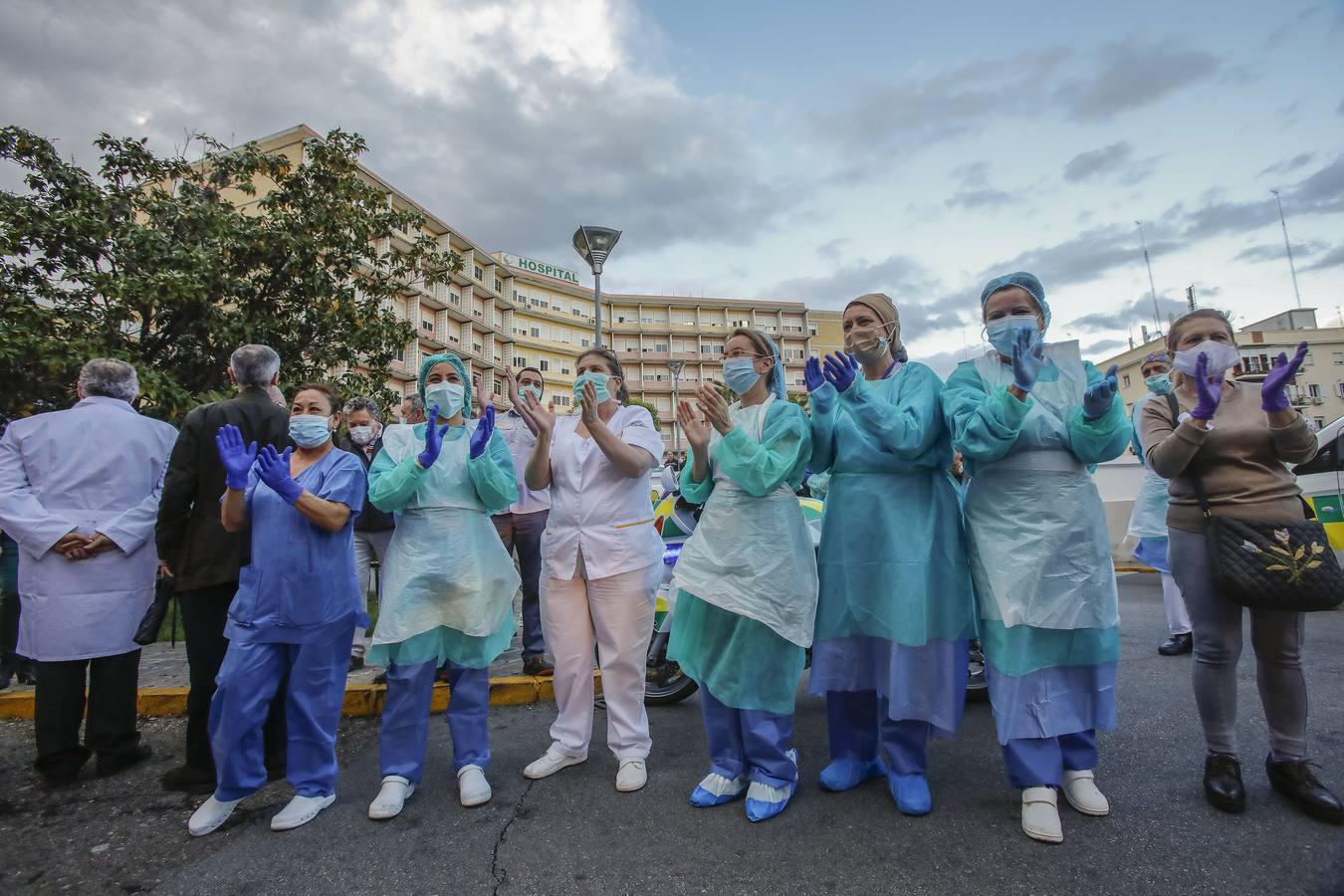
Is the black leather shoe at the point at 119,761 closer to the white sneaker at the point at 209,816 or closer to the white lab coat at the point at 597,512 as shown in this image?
the white sneaker at the point at 209,816

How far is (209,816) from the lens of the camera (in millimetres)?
2791

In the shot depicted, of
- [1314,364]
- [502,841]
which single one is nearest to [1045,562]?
[502,841]

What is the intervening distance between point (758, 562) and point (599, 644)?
996mm

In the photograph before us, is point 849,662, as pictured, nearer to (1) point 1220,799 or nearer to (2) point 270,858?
(1) point 1220,799

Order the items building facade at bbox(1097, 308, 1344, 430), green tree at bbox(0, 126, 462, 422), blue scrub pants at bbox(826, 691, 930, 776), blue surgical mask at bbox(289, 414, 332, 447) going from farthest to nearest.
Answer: building facade at bbox(1097, 308, 1344, 430)
green tree at bbox(0, 126, 462, 422)
blue surgical mask at bbox(289, 414, 332, 447)
blue scrub pants at bbox(826, 691, 930, 776)

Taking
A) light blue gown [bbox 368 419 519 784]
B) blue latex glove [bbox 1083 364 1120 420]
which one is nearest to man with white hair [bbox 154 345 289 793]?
light blue gown [bbox 368 419 519 784]

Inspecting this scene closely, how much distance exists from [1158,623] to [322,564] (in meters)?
6.65

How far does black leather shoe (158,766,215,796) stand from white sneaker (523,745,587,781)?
143 cm

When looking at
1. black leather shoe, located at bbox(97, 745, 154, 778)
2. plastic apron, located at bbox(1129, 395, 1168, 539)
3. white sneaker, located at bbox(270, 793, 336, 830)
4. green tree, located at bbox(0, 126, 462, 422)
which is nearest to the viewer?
white sneaker, located at bbox(270, 793, 336, 830)

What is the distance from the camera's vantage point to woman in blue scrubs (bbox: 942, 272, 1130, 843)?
2.50 meters

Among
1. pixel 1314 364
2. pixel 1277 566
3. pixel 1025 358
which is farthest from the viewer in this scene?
pixel 1314 364

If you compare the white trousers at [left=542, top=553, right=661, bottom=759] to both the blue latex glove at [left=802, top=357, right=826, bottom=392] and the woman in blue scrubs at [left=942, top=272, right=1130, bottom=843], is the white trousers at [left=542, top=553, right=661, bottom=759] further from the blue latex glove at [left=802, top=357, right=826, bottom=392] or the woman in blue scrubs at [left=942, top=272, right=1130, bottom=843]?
the woman in blue scrubs at [left=942, top=272, right=1130, bottom=843]

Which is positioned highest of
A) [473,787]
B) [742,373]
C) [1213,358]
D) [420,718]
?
[742,373]

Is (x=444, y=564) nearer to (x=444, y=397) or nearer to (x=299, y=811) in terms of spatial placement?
(x=444, y=397)
